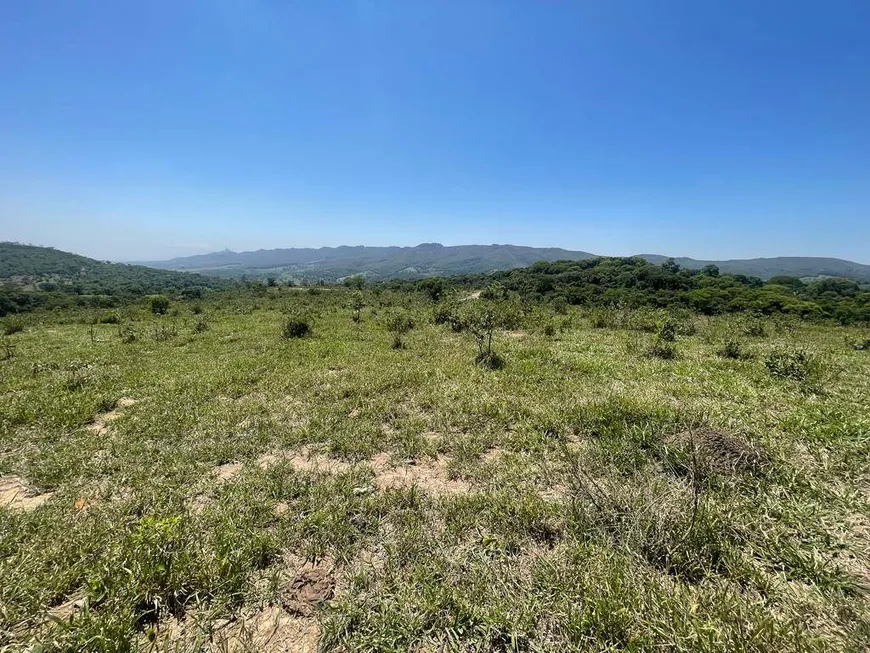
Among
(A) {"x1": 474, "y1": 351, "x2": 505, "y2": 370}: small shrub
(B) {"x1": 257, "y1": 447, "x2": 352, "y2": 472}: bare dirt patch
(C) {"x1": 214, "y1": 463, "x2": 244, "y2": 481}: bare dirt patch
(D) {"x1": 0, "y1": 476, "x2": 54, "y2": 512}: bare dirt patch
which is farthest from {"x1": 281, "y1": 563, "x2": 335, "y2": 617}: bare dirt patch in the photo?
(A) {"x1": 474, "y1": 351, "x2": 505, "y2": 370}: small shrub

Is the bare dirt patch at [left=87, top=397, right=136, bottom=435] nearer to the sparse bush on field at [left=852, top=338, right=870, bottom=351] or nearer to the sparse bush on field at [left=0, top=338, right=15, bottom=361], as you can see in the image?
the sparse bush on field at [left=0, top=338, right=15, bottom=361]

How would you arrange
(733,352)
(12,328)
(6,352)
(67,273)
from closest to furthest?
(733,352), (6,352), (12,328), (67,273)

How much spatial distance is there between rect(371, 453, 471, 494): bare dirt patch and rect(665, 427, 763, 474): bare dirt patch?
9.34 ft

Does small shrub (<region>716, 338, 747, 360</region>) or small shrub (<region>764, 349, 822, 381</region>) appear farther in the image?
small shrub (<region>716, 338, 747, 360</region>)

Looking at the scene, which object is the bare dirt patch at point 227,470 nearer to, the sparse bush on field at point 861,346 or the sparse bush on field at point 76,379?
the sparse bush on field at point 76,379

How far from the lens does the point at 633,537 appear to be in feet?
10.7

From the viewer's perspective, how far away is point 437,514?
3.80m

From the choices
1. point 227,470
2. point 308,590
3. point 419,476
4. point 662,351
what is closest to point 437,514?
point 419,476

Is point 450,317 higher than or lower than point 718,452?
higher

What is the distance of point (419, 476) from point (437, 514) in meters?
0.84

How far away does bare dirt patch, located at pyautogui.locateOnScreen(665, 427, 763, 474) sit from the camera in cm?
421

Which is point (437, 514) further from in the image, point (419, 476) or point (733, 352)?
point (733, 352)

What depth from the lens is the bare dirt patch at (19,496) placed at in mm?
3959

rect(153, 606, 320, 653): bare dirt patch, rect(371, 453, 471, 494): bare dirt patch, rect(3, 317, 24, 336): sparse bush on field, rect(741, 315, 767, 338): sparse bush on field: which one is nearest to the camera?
rect(153, 606, 320, 653): bare dirt patch
